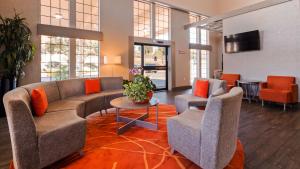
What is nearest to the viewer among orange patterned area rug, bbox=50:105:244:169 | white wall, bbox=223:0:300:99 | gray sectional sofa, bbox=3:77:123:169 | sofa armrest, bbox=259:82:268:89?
gray sectional sofa, bbox=3:77:123:169

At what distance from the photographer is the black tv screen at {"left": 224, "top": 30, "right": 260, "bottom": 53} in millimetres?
6241

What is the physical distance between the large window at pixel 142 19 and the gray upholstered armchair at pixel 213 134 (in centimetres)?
639

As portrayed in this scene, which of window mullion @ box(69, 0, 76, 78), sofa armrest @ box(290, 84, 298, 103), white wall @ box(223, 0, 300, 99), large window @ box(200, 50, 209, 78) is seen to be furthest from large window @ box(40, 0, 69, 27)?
large window @ box(200, 50, 209, 78)

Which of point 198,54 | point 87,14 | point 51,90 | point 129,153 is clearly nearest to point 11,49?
point 51,90

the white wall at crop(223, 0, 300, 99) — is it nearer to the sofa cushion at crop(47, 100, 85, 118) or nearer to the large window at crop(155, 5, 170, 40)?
the large window at crop(155, 5, 170, 40)

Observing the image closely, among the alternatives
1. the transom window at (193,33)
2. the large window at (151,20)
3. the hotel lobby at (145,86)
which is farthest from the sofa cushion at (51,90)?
the transom window at (193,33)

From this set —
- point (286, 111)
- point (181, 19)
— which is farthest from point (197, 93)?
point (181, 19)

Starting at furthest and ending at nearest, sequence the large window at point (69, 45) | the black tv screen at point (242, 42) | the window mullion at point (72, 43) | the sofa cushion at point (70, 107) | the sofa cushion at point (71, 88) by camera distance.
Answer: the black tv screen at point (242, 42)
the window mullion at point (72, 43)
the large window at point (69, 45)
the sofa cushion at point (71, 88)
the sofa cushion at point (70, 107)

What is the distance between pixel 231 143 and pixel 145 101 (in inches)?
70.7

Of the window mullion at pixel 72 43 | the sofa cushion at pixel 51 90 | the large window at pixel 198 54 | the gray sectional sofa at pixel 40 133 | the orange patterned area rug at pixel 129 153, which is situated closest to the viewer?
the gray sectional sofa at pixel 40 133

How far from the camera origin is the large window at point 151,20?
7879 mm

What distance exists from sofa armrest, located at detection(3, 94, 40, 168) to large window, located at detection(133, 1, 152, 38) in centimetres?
638

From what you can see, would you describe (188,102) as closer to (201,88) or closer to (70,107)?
(201,88)

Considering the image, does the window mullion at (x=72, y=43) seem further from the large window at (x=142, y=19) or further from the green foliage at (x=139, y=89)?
the green foliage at (x=139, y=89)
